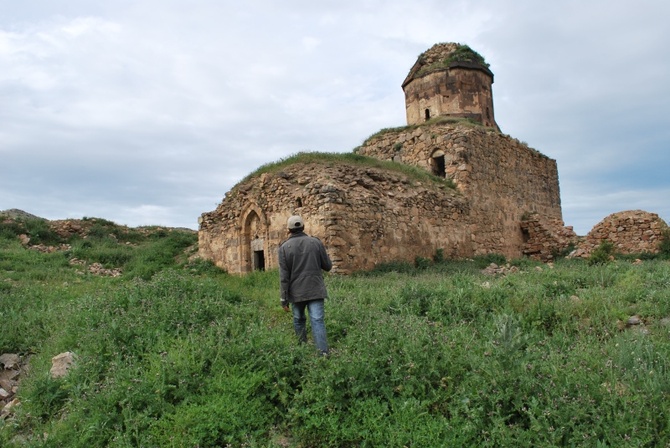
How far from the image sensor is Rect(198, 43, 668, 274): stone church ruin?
1192cm

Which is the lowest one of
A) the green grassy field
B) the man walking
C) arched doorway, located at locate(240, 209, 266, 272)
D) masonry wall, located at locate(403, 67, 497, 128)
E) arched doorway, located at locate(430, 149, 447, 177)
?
the green grassy field

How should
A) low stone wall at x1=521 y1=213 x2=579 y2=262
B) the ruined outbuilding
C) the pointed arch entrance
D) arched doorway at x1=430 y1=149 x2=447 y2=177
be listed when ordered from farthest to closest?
1. low stone wall at x1=521 y1=213 x2=579 y2=262
2. arched doorway at x1=430 y1=149 x2=447 y2=177
3. the pointed arch entrance
4. the ruined outbuilding

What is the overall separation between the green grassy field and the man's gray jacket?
1.66 ft

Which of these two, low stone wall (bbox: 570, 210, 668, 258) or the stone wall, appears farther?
low stone wall (bbox: 570, 210, 668, 258)

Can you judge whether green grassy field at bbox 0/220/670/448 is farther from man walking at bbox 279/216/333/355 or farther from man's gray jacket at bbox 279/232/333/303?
man's gray jacket at bbox 279/232/333/303

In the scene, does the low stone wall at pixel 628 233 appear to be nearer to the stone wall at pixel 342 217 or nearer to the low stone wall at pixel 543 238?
the low stone wall at pixel 543 238

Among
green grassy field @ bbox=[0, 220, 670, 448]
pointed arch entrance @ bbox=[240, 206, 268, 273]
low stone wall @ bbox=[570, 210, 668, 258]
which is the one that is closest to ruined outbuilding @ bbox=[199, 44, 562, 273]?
pointed arch entrance @ bbox=[240, 206, 268, 273]

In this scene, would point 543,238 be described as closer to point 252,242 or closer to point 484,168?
point 484,168

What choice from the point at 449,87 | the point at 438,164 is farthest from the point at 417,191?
the point at 449,87

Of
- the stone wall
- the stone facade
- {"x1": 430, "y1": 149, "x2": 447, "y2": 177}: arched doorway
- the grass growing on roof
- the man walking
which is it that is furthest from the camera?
the stone facade

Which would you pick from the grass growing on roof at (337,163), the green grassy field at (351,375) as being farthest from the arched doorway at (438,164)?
the green grassy field at (351,375)

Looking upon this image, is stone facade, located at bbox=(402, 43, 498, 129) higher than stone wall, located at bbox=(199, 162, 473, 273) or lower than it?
higher

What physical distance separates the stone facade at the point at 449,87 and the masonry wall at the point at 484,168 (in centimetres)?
156

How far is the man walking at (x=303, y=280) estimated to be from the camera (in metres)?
5.10
